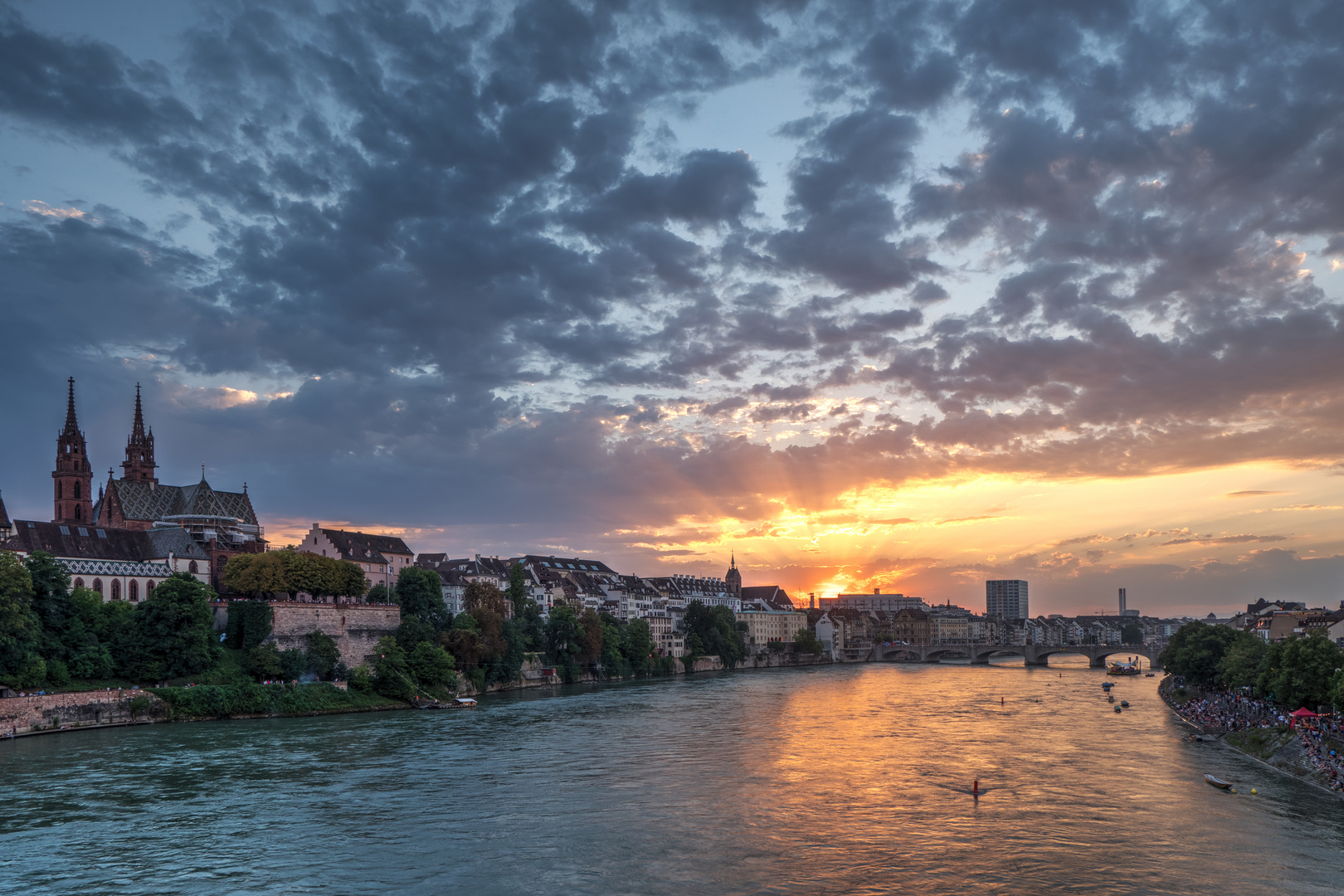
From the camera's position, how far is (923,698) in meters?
100

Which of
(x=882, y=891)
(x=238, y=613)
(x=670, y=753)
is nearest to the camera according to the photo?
(x=882, y=891)

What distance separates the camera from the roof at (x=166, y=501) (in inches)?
4387

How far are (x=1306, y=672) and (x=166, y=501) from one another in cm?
11268

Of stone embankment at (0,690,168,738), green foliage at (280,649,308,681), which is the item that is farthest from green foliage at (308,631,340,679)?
stone embankment at (0,690,168,738)

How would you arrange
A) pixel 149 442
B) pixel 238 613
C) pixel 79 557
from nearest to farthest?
pixel 238 613
pixel 79 557
pixel 149 442

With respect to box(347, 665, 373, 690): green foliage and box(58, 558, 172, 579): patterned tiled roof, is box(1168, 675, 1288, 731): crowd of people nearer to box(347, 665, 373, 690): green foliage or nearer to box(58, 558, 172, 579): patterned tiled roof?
box(347, 665, 373, 690): green foliage

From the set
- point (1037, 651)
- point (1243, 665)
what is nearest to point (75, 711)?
point (1243, 665)

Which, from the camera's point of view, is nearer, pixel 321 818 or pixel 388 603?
pixel 321 818

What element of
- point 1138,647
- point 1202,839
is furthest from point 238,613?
point 1138,647

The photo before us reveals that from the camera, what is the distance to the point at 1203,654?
87688 millimetres

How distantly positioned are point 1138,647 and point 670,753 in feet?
424

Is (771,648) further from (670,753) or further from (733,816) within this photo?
(733,816)

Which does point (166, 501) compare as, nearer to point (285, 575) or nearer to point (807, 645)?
point (285, 575)

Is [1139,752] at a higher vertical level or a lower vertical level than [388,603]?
lower
